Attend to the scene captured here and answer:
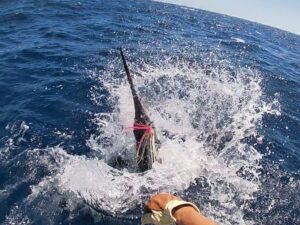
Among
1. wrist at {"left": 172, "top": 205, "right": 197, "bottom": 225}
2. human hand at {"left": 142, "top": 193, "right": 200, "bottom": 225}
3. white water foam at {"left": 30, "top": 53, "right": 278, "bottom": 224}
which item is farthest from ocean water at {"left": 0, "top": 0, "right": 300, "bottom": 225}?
wrist at {"left": 172, "top": 205, "right": 197, "bottom": 225}

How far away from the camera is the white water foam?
7301 mm

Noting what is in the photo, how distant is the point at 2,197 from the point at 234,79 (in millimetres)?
10109

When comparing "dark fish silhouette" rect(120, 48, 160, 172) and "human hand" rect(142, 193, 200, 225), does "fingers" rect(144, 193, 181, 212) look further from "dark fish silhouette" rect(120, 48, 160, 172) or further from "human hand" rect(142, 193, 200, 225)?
"dark fish silhouette" rect(120, 48, 160, 172)

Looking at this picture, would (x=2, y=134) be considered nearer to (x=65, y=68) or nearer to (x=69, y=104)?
(x=69, y=104)

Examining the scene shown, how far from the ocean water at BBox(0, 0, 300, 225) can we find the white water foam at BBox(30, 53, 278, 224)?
3 cm

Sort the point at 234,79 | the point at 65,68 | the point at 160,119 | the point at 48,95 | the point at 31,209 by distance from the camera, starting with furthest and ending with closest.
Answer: the point at 234,79
the point at 65,68
the point at 48,95
the point at 160,119
the point at 31,209

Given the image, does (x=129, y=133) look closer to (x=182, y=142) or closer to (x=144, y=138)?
(x=144, y=138)

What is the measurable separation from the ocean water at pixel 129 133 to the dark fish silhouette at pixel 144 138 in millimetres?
225

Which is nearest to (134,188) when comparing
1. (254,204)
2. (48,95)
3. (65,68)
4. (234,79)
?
(254,204)

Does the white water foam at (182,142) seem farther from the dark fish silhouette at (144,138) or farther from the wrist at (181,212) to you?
the wrist at (181,212)

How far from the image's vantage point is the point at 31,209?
664cm

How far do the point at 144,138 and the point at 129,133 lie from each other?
1.19 metres

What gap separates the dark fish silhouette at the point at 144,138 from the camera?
761 centimetres

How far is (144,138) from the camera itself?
25.0ft
